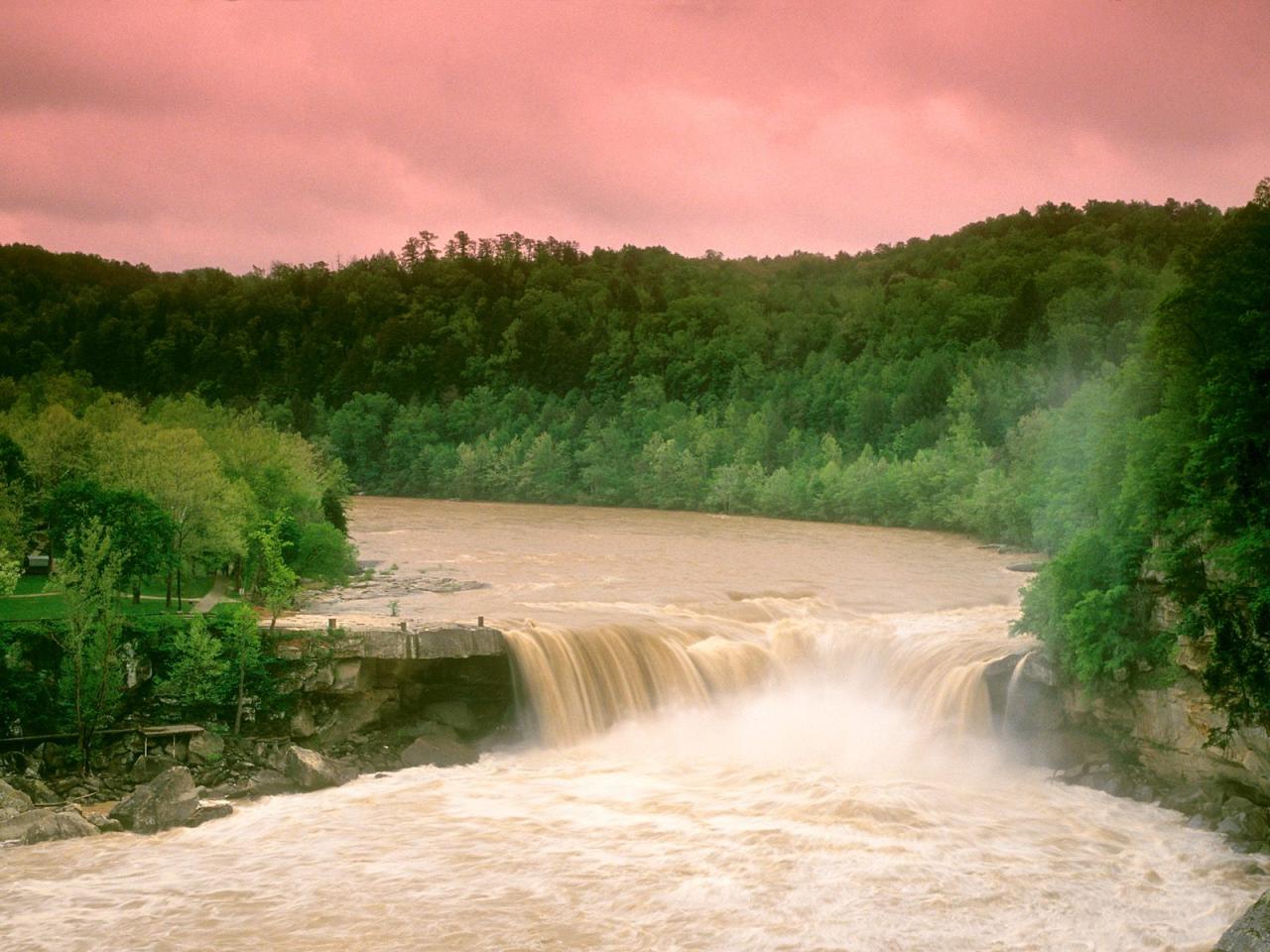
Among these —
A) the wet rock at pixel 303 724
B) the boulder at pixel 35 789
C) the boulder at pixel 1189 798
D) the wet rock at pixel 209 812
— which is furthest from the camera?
the wet rock at pixel 303 724

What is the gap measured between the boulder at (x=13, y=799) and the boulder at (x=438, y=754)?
8291 mm

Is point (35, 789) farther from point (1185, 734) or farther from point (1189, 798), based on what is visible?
point (1185, 734)

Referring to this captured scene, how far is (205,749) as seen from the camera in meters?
26.1

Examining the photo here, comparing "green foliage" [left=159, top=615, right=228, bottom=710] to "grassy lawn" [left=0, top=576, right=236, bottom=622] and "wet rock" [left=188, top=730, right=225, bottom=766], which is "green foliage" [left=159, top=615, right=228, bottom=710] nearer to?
"wet rock" [left=188, top=730, right=225, bottom=766]

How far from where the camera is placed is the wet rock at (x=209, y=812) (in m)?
22.4

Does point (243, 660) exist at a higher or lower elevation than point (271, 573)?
lower

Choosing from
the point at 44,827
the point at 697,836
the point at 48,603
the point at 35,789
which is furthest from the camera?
the point at 48,603

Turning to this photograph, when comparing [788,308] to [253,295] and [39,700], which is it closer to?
[253,295]

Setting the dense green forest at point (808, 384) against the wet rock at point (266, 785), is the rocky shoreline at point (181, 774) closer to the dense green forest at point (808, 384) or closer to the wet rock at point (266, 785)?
the wet rock at point (266, 785)

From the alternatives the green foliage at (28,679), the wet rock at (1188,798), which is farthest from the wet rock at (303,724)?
the wet rock at (1188,798)

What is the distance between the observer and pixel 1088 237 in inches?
4983

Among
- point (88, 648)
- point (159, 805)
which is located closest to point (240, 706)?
point (88, 648)

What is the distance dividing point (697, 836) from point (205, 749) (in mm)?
12379

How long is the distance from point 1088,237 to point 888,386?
4360cm
